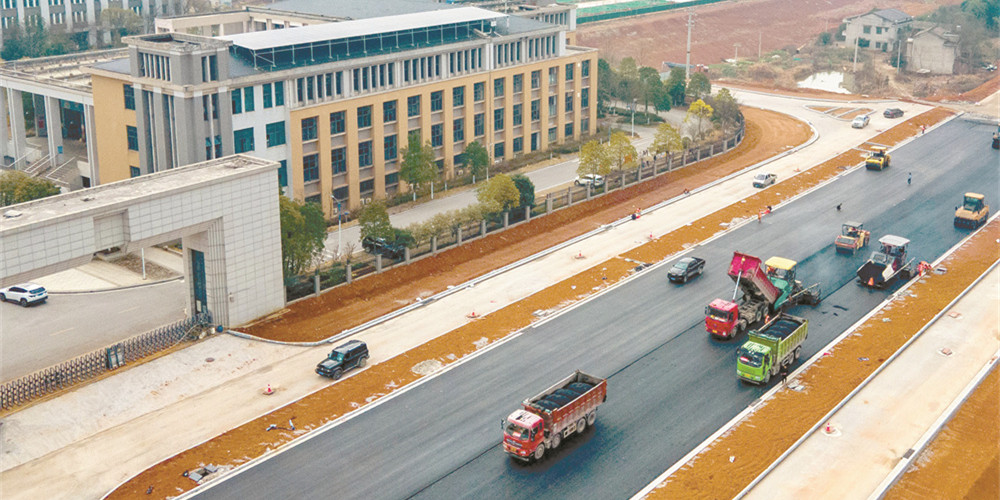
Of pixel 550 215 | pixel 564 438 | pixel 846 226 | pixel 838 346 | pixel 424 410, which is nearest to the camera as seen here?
pixel 564 438

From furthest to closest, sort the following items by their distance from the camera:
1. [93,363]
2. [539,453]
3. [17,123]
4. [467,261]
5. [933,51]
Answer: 1. [933,51]
2. [17,123]
3. [467,261]
4. [93,363]
5. [539,453]

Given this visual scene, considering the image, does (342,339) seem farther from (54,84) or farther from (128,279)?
(54,84)

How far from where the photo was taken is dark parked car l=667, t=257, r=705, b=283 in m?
75.6

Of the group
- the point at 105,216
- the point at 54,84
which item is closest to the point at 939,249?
the point at 105,216

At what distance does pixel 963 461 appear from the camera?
5166 cm

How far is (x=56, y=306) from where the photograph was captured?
72938 mm

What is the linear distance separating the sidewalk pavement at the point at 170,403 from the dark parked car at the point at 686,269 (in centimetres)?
821

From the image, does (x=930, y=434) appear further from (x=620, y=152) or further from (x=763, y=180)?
(x=620, y=152)

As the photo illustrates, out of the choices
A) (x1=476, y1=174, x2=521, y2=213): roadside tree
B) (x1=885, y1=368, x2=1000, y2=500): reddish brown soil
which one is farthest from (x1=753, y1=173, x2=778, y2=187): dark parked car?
(x1=885, y1=368, x2=1000, y2=500): reddish brown soil

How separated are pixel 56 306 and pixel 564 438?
41708 mm

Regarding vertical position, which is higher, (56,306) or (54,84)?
(54,84)

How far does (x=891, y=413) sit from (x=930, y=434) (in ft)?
9.75

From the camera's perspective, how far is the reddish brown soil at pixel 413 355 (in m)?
51.3

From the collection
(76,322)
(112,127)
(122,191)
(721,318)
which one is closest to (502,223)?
(721,318)
